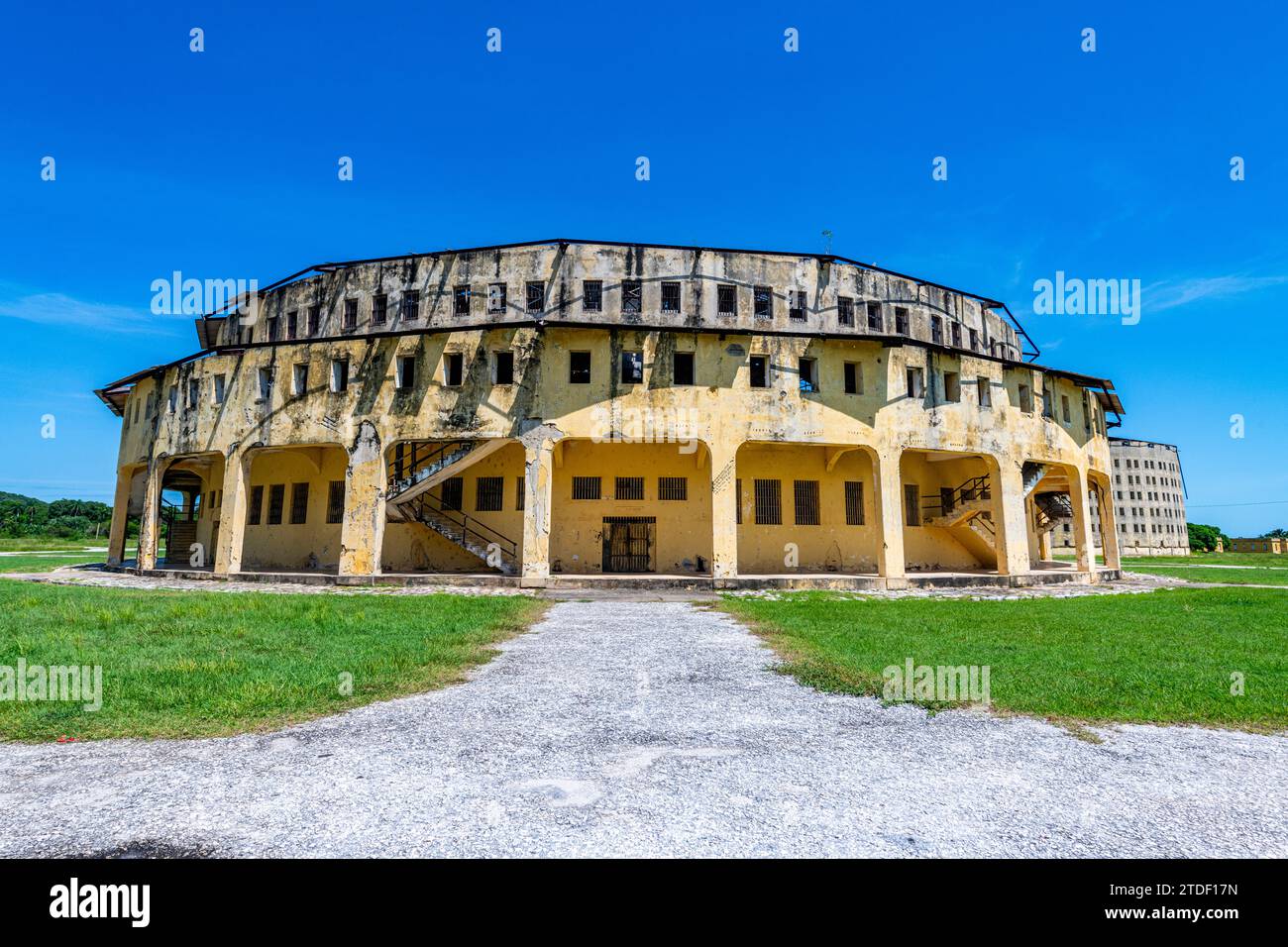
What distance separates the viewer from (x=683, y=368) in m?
22.4

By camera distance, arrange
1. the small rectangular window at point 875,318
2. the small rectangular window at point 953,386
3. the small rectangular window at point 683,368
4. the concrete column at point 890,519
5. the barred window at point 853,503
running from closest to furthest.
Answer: the concrete column at point 890,519 → the small rectangular window at point 683,368 → the small rectangular window at point 953,386 → the barred window at point 853,503 → the small rectangular window at point 875,318

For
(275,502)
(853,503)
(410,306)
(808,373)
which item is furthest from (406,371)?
(853,503)

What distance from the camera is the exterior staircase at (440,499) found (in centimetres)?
2300

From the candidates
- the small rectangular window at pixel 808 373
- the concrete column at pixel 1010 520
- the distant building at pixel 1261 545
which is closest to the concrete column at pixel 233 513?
the small rectangular window at pixel 808 373

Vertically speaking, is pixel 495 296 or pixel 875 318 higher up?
pixel 495 296

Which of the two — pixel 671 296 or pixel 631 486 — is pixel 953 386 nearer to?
pixel 671 296

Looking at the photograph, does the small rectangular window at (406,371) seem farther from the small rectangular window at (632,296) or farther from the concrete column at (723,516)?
the concrete column at (723,516)

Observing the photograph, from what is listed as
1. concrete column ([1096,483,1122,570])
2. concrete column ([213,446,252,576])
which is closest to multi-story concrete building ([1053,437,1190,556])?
concrete column ([1096,483,1122,570])

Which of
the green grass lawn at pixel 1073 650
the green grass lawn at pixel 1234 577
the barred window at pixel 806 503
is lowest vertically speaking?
the green grass lawn at pixel 1073 650

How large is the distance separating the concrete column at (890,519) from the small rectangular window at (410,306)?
1920 cm

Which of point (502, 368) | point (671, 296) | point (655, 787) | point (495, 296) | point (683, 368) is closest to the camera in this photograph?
point (655, 787)

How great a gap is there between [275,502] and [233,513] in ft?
18.3

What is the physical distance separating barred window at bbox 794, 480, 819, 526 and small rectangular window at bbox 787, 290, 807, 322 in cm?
675
